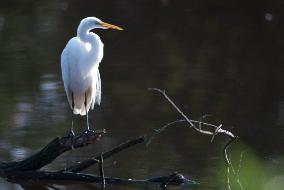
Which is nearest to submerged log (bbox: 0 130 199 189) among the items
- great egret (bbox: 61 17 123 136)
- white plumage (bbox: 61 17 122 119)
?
great egret (bbox: 61 17 123 136)

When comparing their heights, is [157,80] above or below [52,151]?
below

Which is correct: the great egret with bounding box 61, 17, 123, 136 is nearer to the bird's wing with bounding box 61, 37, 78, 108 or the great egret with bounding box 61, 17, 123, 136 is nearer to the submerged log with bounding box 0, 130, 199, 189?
the bird's wing with bounding box 61, 37, 78, 108

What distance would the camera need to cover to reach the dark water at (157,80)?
7777 mm

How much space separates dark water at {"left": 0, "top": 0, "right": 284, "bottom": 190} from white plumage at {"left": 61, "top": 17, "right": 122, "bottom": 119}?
2.93 feet

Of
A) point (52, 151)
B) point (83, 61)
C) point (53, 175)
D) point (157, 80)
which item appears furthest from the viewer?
point (157, 80)

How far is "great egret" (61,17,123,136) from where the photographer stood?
20.9 feet

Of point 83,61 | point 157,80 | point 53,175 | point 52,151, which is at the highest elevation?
point 83,61

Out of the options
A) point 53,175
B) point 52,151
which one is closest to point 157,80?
point 53,175

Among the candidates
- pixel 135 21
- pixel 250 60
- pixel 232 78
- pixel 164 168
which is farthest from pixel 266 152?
pixel 135 21

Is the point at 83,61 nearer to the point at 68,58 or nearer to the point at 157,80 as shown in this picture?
the point at 68,58

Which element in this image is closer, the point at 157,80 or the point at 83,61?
the point at 83,61

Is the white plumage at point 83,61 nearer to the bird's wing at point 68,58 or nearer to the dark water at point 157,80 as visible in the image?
the bird's wing at point 68,58

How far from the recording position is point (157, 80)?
11.3 meters

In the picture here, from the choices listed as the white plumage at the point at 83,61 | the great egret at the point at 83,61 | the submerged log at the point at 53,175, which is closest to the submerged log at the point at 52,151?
the submerged log at the point at 53,175
